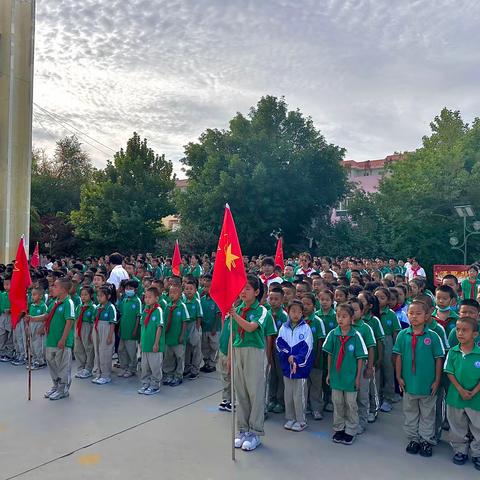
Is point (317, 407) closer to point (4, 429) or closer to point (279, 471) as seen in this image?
point (279, 471)

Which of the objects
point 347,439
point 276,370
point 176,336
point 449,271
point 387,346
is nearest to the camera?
point 347,439

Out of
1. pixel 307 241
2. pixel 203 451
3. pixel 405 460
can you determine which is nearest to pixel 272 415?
pixel 203 451

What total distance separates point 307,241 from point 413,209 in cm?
588

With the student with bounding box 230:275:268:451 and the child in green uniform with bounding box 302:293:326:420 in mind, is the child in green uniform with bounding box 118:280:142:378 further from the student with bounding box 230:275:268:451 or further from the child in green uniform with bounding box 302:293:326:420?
the student with bounding box 230:275:268:451

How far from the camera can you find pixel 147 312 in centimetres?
669

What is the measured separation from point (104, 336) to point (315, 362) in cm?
311

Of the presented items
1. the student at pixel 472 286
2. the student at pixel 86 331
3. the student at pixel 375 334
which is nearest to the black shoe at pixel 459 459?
the student at pixel 375 334

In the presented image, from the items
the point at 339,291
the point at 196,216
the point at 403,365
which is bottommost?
the point at 403,365

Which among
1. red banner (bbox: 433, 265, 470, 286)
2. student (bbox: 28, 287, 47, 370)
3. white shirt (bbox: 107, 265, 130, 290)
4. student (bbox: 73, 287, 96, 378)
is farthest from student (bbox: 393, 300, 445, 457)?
red banner (bbox: 433, 265, 470, 286)

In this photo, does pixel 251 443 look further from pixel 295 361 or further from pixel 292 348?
pixel 292 348

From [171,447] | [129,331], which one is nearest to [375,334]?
[171,447]

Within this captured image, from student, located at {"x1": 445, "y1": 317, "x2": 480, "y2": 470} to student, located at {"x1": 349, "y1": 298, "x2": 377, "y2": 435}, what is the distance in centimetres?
80

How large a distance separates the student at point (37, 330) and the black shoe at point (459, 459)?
5829 millimetres

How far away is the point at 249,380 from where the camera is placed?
4711mm
